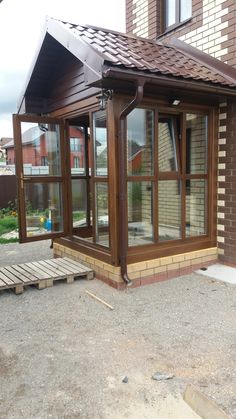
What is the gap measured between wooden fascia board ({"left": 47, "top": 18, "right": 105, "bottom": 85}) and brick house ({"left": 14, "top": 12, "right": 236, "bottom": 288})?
16 millimetres

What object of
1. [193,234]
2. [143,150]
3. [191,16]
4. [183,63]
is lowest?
[193,234]

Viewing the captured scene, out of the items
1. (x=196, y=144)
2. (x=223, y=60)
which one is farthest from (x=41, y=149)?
(x=223, y=60)

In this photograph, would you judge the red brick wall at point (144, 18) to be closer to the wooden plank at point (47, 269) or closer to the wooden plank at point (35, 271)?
the wooden plank at point (47, 269)

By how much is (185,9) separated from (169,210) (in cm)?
370

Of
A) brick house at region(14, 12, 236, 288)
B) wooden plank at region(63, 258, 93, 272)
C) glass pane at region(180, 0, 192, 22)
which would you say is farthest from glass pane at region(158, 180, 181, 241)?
glass pane at region(180, 0, 192, 22)

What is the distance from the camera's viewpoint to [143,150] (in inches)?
184

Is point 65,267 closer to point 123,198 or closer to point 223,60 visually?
point 123,198

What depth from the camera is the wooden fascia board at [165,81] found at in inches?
138

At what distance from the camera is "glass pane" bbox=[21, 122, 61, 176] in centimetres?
523

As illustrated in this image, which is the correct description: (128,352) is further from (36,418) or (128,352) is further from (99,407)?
(36,418)

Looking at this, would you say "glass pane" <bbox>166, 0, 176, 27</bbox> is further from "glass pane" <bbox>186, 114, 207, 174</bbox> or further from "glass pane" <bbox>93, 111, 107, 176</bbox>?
"glass pane" <bbox>93, 111, 107, 176</bbox>

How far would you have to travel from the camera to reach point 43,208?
5531 mm

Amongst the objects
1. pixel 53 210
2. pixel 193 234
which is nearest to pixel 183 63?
Answer: pixel 193 234

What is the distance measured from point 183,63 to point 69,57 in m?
1.66
